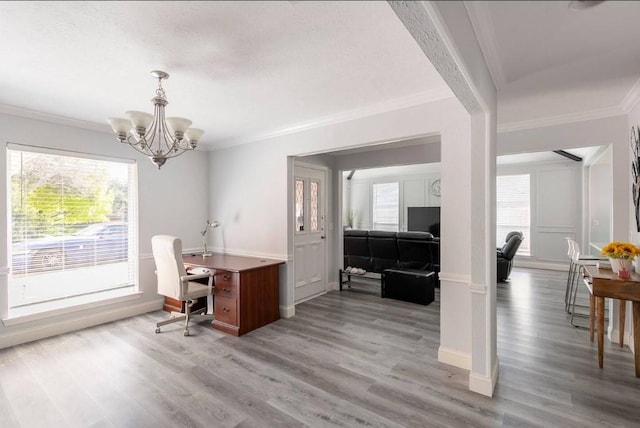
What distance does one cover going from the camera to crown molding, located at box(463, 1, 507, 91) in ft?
4.93

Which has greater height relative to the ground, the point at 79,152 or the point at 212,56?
the point at 212,56

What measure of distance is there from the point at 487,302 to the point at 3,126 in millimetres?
4921

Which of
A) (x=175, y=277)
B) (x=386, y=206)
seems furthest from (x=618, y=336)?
(x=386, y=206)

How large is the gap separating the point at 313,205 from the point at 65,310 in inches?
136

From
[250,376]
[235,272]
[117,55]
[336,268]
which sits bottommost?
[250,376]

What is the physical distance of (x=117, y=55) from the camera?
204 cm

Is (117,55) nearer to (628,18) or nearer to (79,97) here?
(79,97)

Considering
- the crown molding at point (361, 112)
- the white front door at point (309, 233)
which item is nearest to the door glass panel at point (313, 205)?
the white front door at point (309, 233)

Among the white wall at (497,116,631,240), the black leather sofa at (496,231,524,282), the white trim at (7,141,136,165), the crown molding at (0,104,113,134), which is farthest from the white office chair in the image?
the black leather sofa at (496,231,524,282)

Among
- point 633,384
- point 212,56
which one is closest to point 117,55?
point 212,56

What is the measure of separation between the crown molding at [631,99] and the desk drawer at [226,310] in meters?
4.35

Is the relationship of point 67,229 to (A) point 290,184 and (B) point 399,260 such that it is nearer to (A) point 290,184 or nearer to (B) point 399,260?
(A) point 290,184

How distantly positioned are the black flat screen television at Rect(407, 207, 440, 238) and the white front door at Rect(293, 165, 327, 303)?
10.9 feet

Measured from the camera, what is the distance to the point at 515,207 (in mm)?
7312
